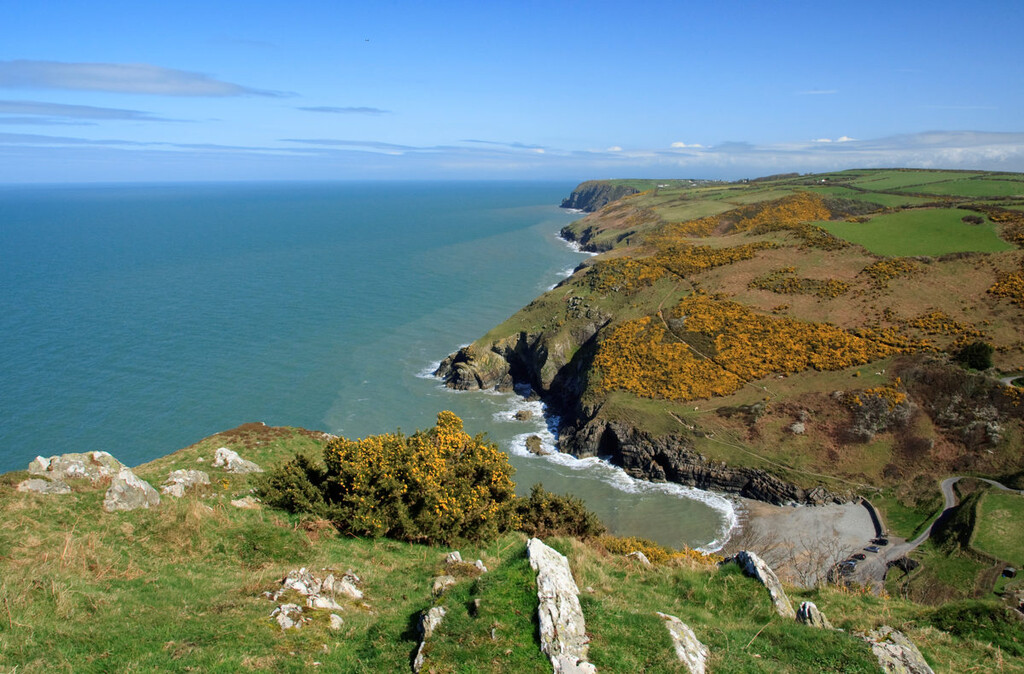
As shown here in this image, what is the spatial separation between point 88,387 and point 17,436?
9.27m

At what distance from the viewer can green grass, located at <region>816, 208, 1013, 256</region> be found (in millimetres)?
61969

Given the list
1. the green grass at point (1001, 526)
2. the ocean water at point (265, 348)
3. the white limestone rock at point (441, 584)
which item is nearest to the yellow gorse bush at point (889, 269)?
the green grass at point (1001, 526)

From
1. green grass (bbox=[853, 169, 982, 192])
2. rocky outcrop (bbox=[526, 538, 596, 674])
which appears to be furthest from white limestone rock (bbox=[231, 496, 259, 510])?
green grass (bbox=[853, 169, 982, 192])

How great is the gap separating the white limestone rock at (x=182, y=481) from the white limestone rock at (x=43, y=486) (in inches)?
125

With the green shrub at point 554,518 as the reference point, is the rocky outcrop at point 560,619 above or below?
above

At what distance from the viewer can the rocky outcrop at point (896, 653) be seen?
33.4ft

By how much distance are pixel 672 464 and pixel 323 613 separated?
1334 inches

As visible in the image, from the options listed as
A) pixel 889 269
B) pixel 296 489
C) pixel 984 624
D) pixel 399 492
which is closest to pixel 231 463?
pixel 296 489

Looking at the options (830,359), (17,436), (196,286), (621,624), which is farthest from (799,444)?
(196,286)

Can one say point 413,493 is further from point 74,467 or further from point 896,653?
point 896,653

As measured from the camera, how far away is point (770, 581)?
47.1 feet

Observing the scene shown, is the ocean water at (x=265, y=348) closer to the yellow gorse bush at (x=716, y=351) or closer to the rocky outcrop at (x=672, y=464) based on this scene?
the rocky outcrop at (x=672, y=464)

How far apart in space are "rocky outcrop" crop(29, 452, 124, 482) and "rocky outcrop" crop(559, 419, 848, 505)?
33282 millimetres

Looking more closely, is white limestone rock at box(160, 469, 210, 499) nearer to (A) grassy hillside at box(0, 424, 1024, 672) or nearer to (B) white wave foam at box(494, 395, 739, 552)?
(A) grassy hillside at box(0, 424, 1024, 672)
